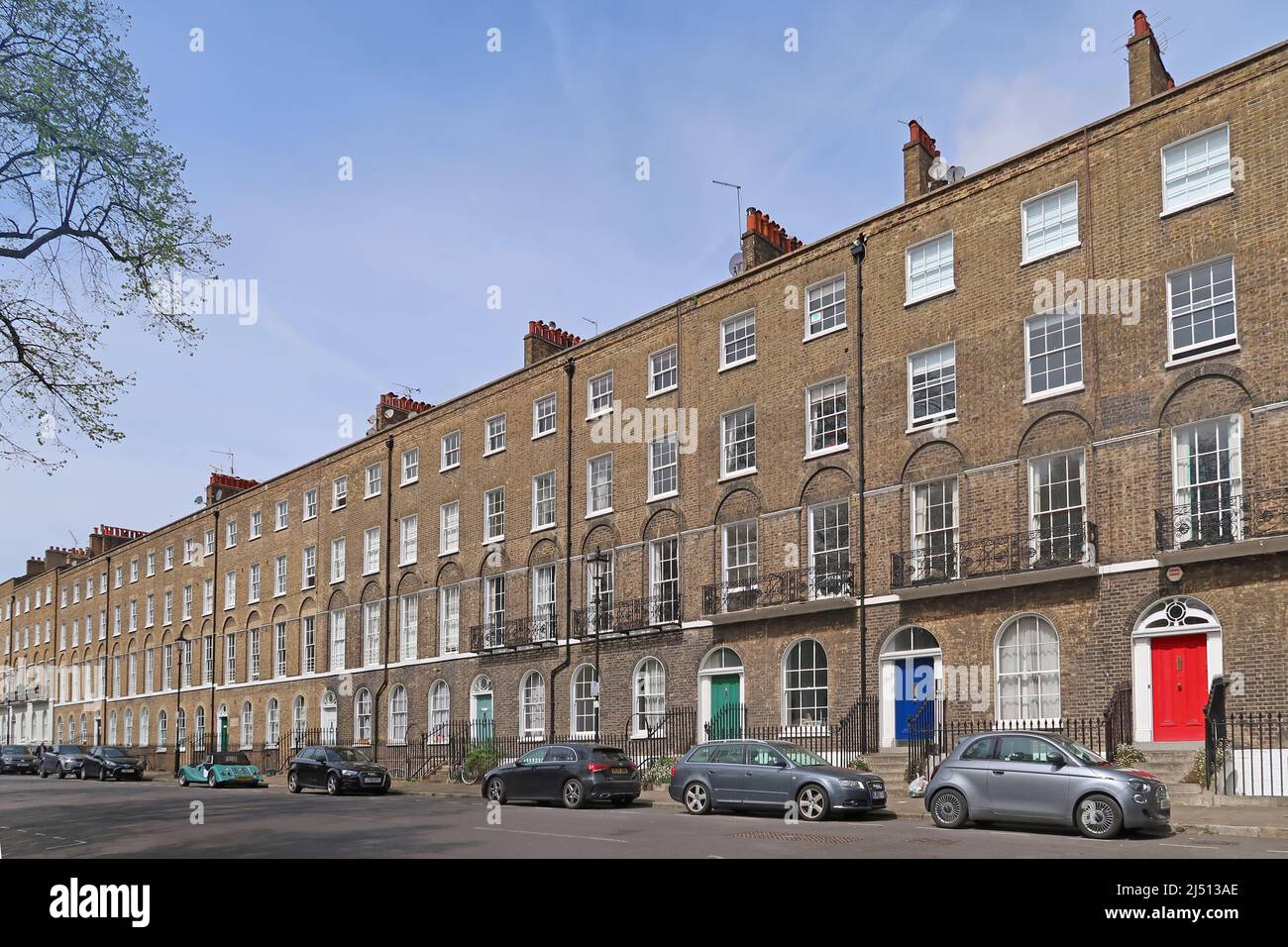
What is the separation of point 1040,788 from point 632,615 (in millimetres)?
17124

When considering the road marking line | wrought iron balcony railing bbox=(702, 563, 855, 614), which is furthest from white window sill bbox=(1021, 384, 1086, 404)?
the road marking line

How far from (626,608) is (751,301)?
8877mm

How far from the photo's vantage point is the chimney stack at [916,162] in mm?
28656

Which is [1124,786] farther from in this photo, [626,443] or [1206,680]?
[626,443]

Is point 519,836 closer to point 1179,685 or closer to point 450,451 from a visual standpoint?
point 1179,685

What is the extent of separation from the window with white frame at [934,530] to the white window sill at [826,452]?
2.19 m

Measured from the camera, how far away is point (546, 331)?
4103 centimetres

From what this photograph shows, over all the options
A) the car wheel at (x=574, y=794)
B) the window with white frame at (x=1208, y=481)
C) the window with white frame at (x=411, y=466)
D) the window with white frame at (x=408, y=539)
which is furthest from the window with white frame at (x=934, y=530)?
the window with white frame at (x=411, y=466)

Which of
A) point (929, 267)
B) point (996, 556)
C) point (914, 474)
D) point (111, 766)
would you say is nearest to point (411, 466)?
point (111, 766)

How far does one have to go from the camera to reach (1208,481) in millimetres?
22062

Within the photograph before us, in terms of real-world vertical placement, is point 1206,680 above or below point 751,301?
below

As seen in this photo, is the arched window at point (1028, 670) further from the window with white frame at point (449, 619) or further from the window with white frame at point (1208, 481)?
the window with white frame at point (449, 619)

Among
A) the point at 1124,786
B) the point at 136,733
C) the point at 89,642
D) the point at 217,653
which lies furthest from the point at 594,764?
the point at 89,642

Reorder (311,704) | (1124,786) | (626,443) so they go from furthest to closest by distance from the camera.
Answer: (311,704) < (626,443) < (1124,786)
